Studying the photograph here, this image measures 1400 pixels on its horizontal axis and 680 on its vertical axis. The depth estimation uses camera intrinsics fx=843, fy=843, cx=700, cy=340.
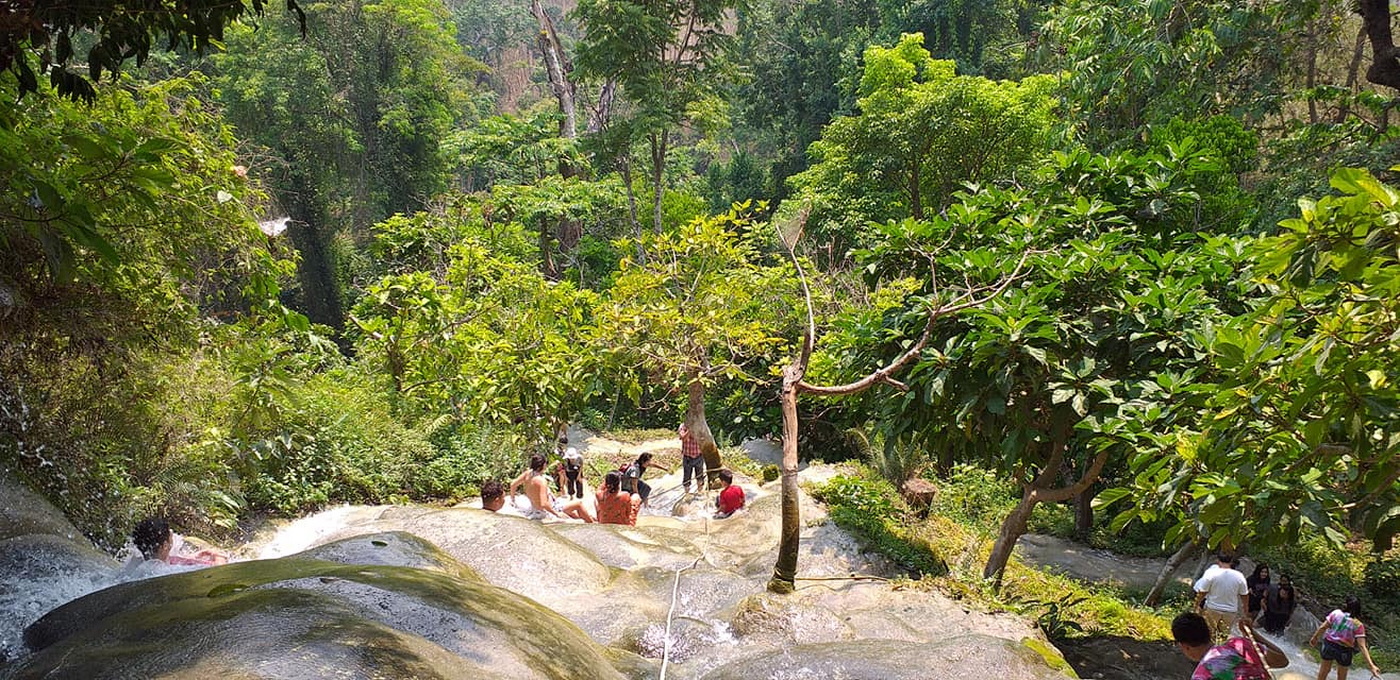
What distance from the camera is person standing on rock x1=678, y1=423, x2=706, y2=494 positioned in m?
12.1

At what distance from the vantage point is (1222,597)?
21.6ft

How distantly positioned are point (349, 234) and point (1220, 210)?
27384 millimetres

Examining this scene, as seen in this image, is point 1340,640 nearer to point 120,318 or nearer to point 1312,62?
point 120,318

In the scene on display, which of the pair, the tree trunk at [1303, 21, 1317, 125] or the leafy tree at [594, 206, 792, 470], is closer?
the leafy tree at [594, 206, 792, 470]

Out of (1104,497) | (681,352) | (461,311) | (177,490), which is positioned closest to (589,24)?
(461,311)

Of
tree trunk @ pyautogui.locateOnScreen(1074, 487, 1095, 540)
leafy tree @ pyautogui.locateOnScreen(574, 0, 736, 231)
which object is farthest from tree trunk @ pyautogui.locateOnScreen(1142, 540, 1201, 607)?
leafy tree @ pyautogui.locateOnScreen(574, 0, 736, 231)

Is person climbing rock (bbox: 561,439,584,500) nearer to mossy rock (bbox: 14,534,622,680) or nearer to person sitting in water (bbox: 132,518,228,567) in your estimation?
person sitting in water (bbox: 132,518,228,567)

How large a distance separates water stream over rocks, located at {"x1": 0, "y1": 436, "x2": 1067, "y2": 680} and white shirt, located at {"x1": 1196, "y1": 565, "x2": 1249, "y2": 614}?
151cm

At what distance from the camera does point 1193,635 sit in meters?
4.21

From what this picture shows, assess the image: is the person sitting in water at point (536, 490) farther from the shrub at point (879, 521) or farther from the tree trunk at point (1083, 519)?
the tree trunk at point (1083, 519)

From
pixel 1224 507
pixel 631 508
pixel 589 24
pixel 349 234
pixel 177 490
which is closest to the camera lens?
pixel 1224 507

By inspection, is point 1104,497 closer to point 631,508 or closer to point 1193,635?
point 1193,635

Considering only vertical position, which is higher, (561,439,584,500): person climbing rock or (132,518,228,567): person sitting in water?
(132,518,228,567): person sitting in water

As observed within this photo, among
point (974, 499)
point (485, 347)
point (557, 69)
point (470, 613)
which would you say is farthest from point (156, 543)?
point (557, 69)
